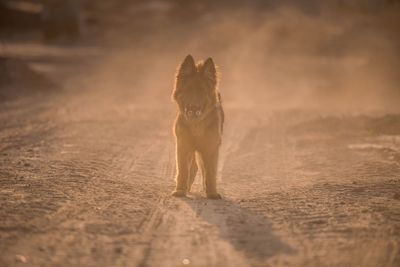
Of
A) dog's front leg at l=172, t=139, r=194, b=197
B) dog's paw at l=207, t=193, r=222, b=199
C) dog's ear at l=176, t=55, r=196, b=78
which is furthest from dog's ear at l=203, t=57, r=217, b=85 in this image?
dog's paw at l=207, t=193, r=222, b=199

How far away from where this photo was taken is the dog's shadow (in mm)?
8091

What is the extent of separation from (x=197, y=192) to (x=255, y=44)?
40.9m

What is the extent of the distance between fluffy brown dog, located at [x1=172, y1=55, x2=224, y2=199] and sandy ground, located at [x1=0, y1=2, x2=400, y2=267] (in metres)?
0.32

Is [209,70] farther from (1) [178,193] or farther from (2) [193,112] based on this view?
(1) [178,193]

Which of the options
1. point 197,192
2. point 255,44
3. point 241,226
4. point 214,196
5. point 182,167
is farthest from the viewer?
point 255,44

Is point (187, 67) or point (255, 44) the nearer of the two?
point (187, 67)

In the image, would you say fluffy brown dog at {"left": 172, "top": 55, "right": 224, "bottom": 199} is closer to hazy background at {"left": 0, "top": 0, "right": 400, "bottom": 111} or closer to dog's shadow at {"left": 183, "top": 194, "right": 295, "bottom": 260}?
dog's shadow at {"left": 183, "top": 194, "right": 295, "bottom": 260}

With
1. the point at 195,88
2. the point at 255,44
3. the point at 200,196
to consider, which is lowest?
the point at 200,196

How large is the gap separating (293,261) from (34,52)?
126 feet

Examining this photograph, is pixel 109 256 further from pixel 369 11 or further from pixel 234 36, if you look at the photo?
pixel 369 11

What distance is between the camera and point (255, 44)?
170 ft

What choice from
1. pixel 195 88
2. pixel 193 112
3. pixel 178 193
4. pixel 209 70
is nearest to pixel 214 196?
pixel 178 193

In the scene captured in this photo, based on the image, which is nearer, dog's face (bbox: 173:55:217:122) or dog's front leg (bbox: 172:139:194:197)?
dog's face (bbox: 173:55:217:122)

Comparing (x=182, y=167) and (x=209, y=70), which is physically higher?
(x=209, y=70)
